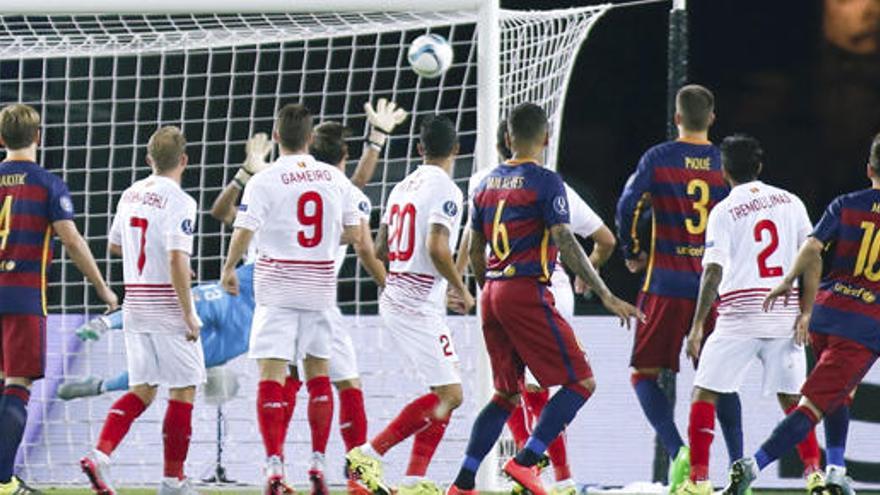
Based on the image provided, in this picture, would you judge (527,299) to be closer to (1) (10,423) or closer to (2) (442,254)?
(2) (442,254)

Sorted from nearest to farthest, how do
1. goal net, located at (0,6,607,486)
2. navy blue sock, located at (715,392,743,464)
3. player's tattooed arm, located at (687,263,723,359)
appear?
player's tattooed arm, located at (687,263,723,359)
navy blue sock, located at (715,392,743,464)
goal net, located at (0,6,607,486)

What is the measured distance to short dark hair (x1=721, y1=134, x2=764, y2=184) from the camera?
992cm

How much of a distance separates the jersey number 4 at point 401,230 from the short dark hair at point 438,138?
306 millimetres

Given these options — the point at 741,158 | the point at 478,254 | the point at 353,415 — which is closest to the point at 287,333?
the point at 353,415

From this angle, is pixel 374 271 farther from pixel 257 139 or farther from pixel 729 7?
pixel 729 7

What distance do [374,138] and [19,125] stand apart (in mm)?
1931

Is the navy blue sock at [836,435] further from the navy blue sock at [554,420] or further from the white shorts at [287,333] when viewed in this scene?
the white shorts at [287,333]

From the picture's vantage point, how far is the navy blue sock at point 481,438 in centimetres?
934

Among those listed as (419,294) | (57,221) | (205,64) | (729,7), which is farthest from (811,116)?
(57,221)

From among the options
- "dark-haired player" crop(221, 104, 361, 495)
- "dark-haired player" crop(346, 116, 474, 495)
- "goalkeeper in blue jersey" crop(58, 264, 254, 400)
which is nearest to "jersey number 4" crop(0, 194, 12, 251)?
"dark-haired player" crop(221, 104, 361, 495)

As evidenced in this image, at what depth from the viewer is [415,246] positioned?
33.2ft

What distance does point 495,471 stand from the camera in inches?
445

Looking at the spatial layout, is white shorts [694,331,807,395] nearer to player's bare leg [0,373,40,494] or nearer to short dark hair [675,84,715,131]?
short dark hair [675,84,715,131]

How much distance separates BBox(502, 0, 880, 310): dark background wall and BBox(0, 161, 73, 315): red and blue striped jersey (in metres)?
4.82
